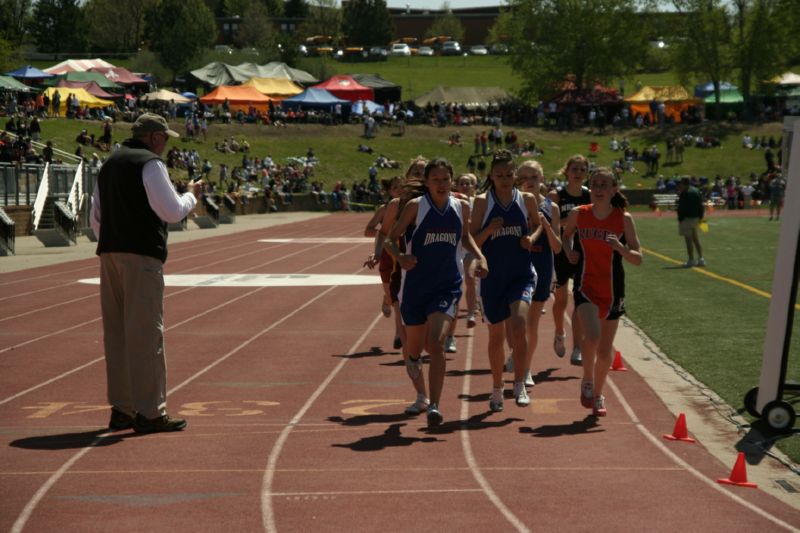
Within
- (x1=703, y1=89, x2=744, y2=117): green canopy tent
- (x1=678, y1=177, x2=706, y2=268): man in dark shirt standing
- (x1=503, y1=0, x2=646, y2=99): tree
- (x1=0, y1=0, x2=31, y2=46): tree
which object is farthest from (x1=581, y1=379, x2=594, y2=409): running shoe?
(x1=0, y1=0, x2=31, y2=46): tree

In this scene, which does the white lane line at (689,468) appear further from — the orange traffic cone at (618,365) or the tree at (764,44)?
the tree at (764,44)

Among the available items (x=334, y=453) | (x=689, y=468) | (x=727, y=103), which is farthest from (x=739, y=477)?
(x=727, y=103)

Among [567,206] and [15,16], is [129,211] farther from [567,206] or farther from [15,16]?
[15,16]

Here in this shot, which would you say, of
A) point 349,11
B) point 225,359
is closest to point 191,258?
point 225,359

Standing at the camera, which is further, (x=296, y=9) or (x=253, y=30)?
(x=296, y=9)

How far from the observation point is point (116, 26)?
133250 millimetres

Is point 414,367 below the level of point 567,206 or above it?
below

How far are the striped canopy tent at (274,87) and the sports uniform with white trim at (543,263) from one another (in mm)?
65855

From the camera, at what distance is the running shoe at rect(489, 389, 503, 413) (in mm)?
9930

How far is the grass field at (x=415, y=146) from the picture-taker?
222 ft

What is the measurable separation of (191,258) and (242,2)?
454 feet

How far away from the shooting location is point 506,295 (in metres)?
10.0

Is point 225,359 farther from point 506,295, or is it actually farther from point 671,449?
point 671,449

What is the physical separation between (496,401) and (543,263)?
2.07 meters
